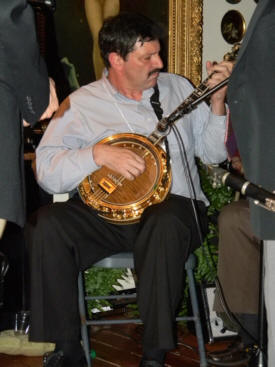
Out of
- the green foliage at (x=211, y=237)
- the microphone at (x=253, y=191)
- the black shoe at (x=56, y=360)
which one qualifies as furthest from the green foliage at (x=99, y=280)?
the microphone at (x=253, y=191)

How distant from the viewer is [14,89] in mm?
1280

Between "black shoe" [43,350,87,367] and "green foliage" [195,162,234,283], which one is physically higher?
"green foliage" [195,162,234,283]

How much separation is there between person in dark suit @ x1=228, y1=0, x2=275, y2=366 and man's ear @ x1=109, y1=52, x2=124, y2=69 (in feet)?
4.78

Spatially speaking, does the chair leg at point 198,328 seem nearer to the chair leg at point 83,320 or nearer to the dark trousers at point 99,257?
the dark trousers at point 99,257

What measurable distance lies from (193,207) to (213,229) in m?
0.43

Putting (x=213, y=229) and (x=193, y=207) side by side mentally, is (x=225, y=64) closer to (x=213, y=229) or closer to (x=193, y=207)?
(x=193, y=207)

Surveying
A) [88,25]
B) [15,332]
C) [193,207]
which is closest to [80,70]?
[88,25]

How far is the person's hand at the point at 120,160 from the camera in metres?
2.24

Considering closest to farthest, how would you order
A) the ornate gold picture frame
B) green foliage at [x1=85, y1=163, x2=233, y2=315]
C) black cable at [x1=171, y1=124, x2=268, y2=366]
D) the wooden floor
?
black cable at [x1=171, y1=124, x2=268, y2=366] → the wooden floor → green foliage at [x1=85, y1=163, x2=233, y2=315] → the ornate gold picture frame

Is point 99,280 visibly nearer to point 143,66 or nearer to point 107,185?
point 107,185

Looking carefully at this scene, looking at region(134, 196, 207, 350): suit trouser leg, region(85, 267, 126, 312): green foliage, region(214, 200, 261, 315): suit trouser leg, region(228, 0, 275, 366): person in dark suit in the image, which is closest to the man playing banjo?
region(134, 196, 207, 350): suit trouser leg

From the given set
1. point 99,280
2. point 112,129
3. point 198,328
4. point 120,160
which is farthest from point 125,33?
point 198,328

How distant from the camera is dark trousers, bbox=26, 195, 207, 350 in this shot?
2082mm

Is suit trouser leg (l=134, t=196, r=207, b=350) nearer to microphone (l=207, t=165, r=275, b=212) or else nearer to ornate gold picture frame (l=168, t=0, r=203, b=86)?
microphone (l=207, t=165, r=275, b=212)
